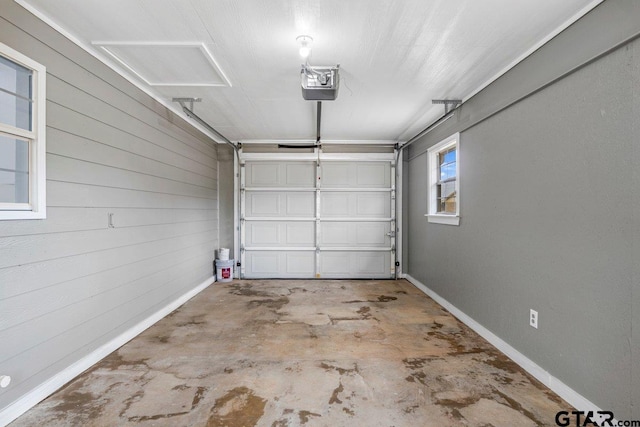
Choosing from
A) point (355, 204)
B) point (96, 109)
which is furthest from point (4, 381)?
point (355, 204)

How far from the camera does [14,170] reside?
1.77 m

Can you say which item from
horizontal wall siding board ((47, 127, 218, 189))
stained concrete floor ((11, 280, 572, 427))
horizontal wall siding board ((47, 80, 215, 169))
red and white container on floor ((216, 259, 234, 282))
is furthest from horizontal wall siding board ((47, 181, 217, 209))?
red and white container on floor ((216, 259, 234, 282))

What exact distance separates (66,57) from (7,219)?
1.22 metres

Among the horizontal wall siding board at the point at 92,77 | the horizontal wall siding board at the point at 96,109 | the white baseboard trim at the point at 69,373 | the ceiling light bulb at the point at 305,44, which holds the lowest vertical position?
the white baseboard trim at the point at 69,373

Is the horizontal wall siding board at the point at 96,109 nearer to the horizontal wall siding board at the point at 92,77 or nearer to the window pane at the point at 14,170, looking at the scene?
the horizontal wall siding board at the point at 92,77

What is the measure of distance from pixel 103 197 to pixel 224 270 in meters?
2.83

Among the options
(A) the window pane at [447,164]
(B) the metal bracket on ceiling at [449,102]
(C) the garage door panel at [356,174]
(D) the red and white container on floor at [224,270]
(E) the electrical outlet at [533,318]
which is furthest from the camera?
(C) the garage door panel at [356,174]

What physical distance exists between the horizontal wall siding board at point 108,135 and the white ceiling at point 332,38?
0.55 metres

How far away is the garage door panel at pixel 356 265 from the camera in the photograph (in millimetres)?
5246

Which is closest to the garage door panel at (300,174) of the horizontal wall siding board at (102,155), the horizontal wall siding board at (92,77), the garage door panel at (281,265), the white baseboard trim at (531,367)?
the garage door panel at (281,265)

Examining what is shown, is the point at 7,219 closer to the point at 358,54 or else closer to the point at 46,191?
the point at 46,191

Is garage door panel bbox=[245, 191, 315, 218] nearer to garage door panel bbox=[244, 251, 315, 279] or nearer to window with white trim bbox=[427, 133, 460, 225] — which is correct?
garage door panel bbox=[244, 251, 315, 279]

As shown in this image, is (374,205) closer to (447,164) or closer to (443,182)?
(443,182)

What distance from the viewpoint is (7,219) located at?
1680 millimetres
